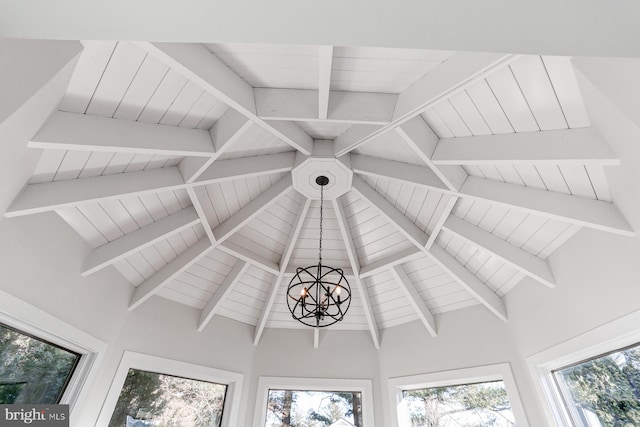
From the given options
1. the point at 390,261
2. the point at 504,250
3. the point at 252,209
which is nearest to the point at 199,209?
the point at 252,209

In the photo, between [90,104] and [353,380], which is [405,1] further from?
[353,380]

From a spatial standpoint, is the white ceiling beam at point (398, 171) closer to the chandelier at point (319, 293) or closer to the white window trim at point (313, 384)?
the chandelier at point (319, 293)

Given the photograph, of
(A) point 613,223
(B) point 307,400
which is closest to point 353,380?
(B) point 307,400

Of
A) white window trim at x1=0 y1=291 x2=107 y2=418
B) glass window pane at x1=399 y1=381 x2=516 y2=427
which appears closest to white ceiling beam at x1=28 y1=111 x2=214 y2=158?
white window trim at x1=0 y1=291 x2=107 y2=418

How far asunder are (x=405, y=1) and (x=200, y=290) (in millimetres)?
3696

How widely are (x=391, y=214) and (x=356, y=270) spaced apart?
83 centimetres

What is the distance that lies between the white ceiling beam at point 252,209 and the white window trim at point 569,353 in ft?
8.30

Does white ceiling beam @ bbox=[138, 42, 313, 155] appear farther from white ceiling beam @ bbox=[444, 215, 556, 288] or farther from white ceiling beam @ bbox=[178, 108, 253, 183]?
white ceiling beam @ bbox=[444, 215, 556, 288]

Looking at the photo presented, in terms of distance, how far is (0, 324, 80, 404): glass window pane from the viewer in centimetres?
208

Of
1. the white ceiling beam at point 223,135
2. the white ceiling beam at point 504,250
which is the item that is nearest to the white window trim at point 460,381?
the white ceiling beam at point 504,250

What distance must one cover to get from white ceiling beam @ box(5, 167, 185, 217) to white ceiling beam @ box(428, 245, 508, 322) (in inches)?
93.1

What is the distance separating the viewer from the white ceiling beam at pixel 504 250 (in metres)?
2.69

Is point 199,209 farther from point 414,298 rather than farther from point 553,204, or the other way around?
point 553,204

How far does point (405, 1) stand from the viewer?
21.5 inches
